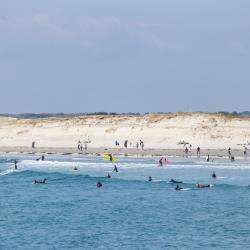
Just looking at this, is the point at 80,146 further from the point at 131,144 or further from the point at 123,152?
the point at 123,152

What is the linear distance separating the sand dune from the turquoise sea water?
20.1 m

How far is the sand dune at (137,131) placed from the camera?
333 ft

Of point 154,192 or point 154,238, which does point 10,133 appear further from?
point 154,238

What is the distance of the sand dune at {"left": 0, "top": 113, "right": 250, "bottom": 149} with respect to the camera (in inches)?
3999

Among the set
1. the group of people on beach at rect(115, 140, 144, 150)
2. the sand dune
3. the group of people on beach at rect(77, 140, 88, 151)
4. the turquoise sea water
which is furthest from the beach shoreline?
the turquoise sea water

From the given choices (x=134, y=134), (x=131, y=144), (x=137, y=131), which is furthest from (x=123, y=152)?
(x=137, y=131)

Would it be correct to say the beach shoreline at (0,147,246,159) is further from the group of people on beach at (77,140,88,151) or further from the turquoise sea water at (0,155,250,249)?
the turquoise sea water at (0,155,250,249)

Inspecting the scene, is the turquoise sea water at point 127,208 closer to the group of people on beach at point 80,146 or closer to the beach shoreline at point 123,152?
the beach shoreline at point 123,152

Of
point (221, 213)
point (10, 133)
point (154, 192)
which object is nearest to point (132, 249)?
point (221, 213)

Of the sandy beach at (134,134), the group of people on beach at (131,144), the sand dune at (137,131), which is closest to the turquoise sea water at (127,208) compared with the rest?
the sandy beach at (134,134)

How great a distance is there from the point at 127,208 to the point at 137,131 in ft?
200

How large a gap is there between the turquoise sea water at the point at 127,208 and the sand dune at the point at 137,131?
66.0 feet

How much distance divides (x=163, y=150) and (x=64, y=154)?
11943 mm

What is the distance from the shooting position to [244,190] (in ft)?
193
